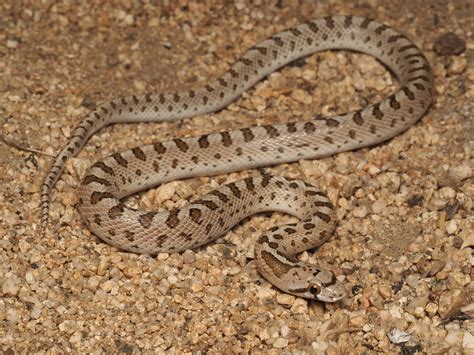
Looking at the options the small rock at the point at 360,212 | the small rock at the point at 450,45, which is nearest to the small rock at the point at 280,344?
the small rock at the point at 360,212

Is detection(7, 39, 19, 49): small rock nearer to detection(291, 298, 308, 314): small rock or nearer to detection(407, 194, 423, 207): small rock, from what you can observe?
detection(291, 298, 308, 314): small rock

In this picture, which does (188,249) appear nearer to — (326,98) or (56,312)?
(56,312)

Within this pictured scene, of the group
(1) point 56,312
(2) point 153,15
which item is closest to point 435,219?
(1) point 56,312

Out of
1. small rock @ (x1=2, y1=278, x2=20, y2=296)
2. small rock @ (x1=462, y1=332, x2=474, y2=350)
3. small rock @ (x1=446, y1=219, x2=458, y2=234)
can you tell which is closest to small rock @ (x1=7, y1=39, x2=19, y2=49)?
Result: small rock @ (x1=2, y1=278, x2=20, y2=296)

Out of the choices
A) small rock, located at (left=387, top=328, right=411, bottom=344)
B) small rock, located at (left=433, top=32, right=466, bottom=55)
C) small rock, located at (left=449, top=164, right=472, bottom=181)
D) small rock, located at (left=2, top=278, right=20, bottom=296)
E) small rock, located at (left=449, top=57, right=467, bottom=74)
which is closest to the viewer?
small rock, located at (left=387, top=328, right=411, bottom=344)

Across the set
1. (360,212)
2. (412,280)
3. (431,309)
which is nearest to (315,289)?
(412,280)

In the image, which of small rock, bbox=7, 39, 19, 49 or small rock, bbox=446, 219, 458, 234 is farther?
small rock, bbox=7, 39, 19, 49

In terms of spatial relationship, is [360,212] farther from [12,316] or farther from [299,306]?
[12,316]
